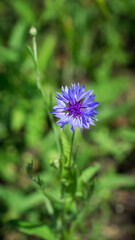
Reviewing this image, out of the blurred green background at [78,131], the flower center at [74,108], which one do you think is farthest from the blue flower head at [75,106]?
the blurred green background at [78,131]

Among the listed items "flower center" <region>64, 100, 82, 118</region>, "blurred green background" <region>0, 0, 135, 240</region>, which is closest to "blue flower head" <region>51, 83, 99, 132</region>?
"flower center" <region>64, 100, 82, 118</region>

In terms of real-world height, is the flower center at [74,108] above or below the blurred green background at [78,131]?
below

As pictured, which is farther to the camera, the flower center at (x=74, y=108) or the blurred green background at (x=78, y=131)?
the blurred green background at (x=78, y=131)

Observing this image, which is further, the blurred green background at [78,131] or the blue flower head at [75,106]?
the blurred green background at [78,131]

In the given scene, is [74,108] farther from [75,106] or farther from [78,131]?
[78,131]

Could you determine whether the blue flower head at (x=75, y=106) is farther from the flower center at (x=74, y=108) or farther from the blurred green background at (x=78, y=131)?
the blurred green background at (x=78, y=131)

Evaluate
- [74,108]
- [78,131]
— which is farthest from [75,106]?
[78,131]

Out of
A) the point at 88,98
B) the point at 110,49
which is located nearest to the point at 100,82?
the point at 110,49
